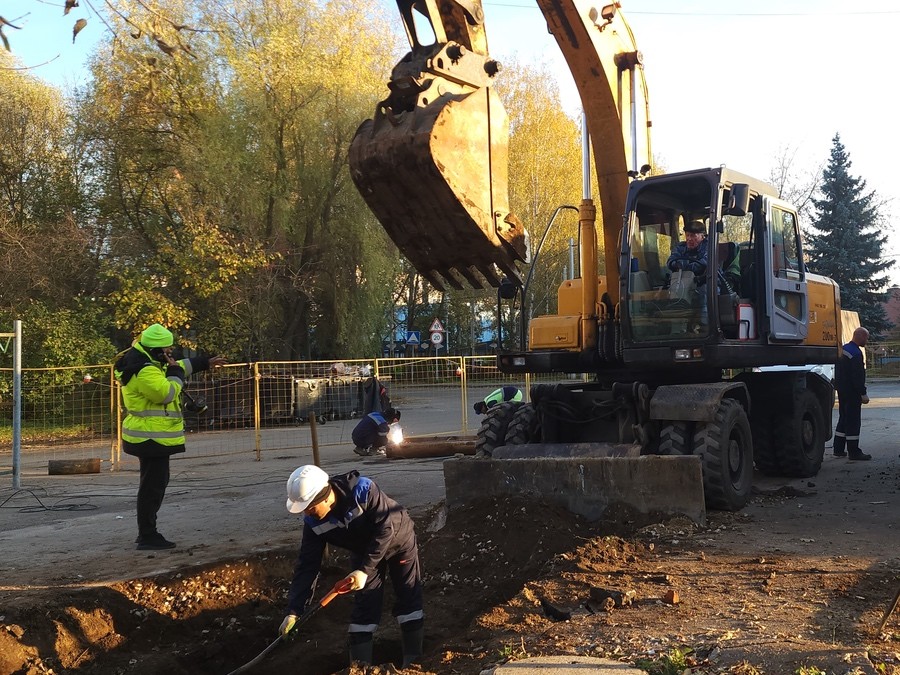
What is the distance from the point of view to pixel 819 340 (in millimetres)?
9836

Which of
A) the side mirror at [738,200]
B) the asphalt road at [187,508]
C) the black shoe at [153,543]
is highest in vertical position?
the side mirror at [738,200]

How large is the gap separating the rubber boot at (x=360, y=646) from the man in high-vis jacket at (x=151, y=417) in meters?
2.87

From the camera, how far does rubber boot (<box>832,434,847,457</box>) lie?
1195cm

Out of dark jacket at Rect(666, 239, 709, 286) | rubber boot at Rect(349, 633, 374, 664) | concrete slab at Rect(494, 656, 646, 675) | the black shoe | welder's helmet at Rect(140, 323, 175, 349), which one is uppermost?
dark jacket at Rect(666, 239, 709, 286)

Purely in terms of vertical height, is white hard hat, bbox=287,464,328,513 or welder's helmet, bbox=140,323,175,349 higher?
Answer: welder's helmet, bbox=140,323,175,349

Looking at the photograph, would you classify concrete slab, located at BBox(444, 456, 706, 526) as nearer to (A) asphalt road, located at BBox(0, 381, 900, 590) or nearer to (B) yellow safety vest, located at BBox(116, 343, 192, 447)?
(A) asphalt road, located at BBox(0, 381, 900, 590)

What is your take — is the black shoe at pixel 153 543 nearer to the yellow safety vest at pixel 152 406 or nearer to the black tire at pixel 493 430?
the yellow safety vest at pixel 152 406

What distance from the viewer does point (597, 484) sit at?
720cm

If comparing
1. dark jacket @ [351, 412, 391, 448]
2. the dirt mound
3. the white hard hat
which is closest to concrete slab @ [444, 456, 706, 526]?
the dirt mound

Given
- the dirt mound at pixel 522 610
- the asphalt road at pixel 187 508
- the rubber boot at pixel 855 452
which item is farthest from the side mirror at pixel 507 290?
the rubber boot at pixel 855 452

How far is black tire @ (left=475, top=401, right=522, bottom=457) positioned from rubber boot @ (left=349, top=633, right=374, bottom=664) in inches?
141

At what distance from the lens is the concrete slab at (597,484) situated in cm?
696

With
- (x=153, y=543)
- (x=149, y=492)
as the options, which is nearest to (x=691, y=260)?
(x=149, y=492)

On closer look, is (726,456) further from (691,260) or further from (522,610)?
(522,610)
